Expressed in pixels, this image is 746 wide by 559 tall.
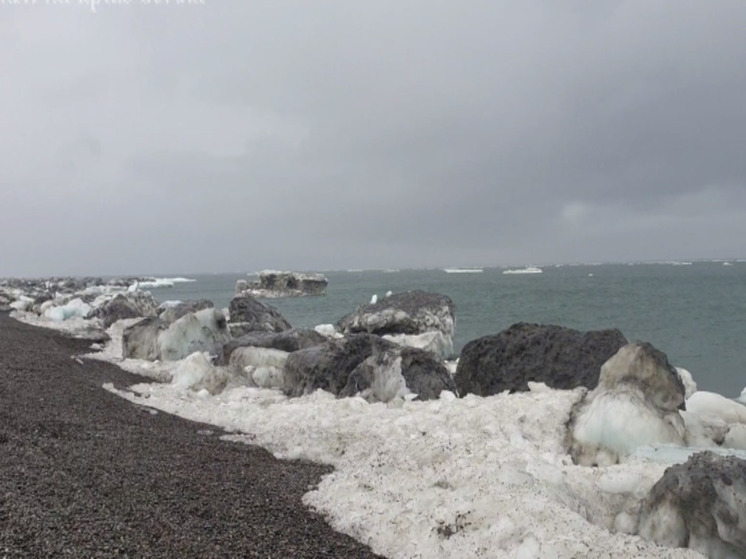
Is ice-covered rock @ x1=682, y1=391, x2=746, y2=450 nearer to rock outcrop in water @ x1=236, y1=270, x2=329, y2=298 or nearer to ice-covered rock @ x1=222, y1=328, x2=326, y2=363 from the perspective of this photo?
ice-covered rock @ x1=222, y1=328, x2=326, y2=363

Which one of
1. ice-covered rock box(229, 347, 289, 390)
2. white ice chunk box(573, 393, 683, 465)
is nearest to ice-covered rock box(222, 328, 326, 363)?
ice-covered rock box(229, 347, 289, 390)

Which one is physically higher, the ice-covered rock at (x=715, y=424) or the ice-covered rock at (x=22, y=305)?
the ice-covered rock at (x=715, y=424)

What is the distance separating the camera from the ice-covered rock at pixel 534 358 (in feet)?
33.6

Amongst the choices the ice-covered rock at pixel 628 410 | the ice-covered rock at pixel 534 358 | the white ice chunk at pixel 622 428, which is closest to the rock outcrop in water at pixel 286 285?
the ice-covered rock at pixel 534 358

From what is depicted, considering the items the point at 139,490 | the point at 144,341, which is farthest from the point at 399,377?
the point at 144,341

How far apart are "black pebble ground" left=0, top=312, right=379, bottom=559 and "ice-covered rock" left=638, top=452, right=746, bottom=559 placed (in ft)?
7.67

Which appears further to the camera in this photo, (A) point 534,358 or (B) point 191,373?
(B) point 191,373

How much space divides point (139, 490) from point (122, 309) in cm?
2494

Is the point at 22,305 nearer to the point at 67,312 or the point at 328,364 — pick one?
the point at 67,312

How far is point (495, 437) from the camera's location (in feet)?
22.7

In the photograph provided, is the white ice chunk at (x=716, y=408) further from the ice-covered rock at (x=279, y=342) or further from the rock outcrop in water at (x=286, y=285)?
the rock outcrop in water at (x=286, y=285)

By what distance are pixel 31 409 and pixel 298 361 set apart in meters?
4.92

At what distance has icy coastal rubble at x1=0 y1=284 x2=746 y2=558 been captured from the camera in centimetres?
434

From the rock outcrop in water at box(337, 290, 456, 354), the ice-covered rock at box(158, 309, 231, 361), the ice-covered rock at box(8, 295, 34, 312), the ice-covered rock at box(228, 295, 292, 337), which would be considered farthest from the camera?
the ice-covered rock at box(8, 295, 34, 312)
